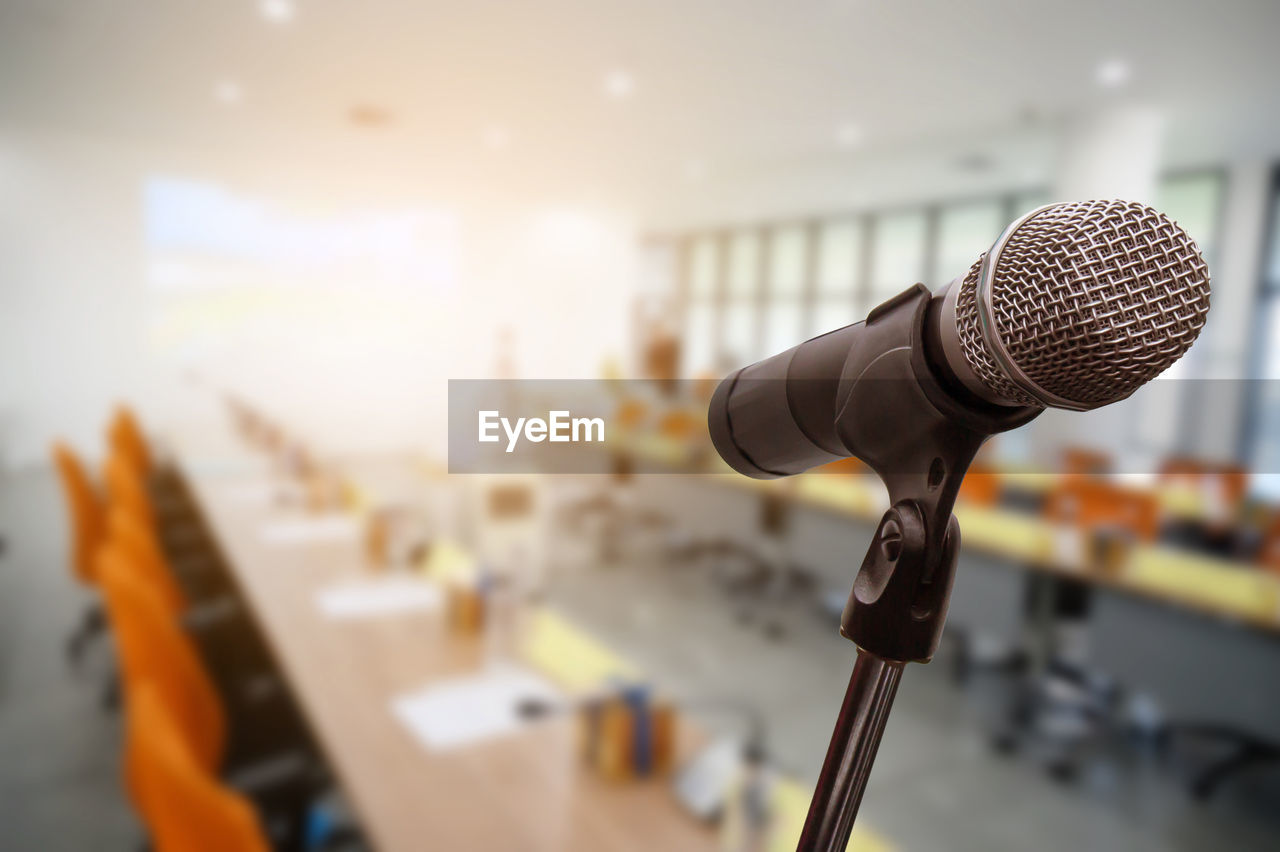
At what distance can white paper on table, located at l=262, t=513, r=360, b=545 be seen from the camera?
2.58m

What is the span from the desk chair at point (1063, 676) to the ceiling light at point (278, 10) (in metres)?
2.96

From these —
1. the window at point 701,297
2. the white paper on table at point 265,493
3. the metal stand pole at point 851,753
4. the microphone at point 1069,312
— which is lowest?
the white paper on table at point 265,493

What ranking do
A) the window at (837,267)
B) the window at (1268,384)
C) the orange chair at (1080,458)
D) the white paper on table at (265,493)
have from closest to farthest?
the window at (1268,384) → the window at (837,267) → the orange chair at (1080,458) → the white paper on table at (265,493)

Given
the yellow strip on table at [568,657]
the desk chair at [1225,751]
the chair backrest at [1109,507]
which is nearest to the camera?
the yellow strip on table at [568,657]

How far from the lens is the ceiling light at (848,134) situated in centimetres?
105

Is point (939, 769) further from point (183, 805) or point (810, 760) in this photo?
point (183, 805)

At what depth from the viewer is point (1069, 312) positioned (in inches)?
10.7

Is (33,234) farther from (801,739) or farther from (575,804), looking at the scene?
(801,739)

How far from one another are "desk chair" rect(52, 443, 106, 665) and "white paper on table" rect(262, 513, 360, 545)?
0.55 meters

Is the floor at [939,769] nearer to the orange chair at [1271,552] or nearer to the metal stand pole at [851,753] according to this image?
the orange chair at [1271,552]

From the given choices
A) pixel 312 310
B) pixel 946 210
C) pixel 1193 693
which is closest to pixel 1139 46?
pixel 946 210

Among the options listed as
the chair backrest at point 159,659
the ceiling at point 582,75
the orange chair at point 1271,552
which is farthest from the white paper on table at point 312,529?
the orange chair at point 1271,552

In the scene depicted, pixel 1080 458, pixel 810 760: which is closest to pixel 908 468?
pixel 810 760

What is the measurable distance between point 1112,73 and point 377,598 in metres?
2.08
